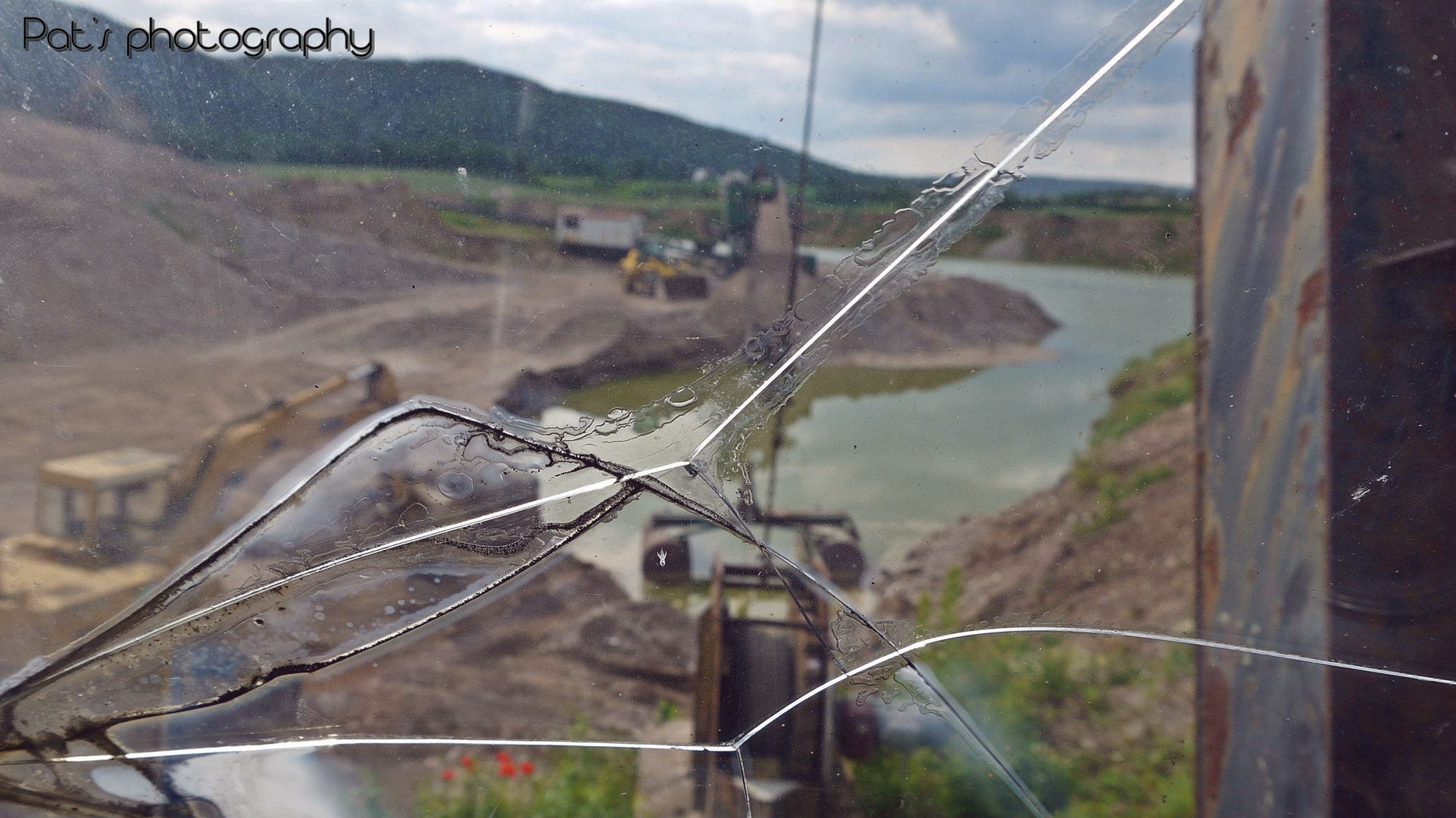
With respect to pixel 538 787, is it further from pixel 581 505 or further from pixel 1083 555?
pixel 1083 555

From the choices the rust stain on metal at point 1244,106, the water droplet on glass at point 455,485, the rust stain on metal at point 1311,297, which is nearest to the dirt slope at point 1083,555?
the rust stain on metal at point 1311,297

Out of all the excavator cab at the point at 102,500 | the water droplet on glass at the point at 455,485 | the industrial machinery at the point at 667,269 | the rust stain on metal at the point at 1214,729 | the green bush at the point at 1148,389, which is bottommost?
the rust stain on metal at the point at 1214,729

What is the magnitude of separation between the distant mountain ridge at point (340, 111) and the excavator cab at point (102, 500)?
45 centimetres

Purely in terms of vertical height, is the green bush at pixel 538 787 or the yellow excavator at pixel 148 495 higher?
the yellow excavator at pixel 148 495

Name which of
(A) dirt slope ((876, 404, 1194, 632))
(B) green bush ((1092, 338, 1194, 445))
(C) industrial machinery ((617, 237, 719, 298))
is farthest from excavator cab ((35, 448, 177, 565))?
(B) green bush ((1092, 338, 1194, 445))

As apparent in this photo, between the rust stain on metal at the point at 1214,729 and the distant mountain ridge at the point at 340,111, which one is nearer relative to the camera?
the distant mountain ridge at the point at 340,111

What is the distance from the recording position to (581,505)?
1303mm

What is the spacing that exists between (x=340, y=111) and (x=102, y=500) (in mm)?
645

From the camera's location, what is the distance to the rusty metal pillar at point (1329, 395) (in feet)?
4.02

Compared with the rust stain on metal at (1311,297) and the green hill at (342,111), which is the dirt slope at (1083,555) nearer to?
the rust stain on metal at (1311,297)

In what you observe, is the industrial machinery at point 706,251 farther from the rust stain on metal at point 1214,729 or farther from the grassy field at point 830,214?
the rust stain on metal at point 1214,729

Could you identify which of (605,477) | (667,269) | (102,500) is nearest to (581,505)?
(605,477)

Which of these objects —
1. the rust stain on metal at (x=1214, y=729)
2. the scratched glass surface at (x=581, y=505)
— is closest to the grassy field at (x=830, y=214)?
the scratched glass surface at (x=581, y=505)

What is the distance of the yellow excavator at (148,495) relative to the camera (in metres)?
1.24
